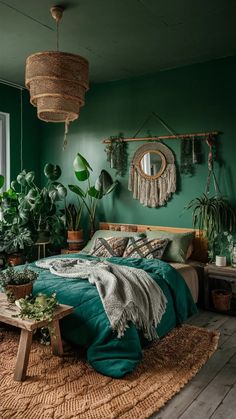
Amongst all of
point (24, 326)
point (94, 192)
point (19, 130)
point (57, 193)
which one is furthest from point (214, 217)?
point (19, 130)

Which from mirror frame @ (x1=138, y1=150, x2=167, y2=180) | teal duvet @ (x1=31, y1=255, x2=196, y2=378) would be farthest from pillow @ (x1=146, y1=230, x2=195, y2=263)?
mirror frame @ (x1=138, y1=150, x2=167, y2=180)

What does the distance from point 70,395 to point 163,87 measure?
12.4 feet

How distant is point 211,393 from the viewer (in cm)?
236

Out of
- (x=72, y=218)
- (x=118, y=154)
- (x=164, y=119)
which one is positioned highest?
(x=164, y=119)

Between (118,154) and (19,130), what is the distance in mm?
1642

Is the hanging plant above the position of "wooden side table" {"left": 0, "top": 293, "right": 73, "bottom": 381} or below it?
above

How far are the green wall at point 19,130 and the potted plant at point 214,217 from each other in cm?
285

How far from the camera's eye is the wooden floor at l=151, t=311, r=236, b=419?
7.04 feet

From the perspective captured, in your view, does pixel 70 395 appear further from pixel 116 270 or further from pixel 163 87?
pixel 163 87

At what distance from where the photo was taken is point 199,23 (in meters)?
3.38

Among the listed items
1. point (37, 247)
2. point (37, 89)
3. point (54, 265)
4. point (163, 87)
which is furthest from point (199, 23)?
point (37, 247)

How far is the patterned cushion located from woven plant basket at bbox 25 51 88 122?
1860 millimetres

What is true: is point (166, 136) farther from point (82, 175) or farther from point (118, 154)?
point (82, 175)

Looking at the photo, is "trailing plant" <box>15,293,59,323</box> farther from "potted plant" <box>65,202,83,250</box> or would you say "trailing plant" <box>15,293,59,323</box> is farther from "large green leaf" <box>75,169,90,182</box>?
"large green leaf" <box>75,169,90,182</box>
